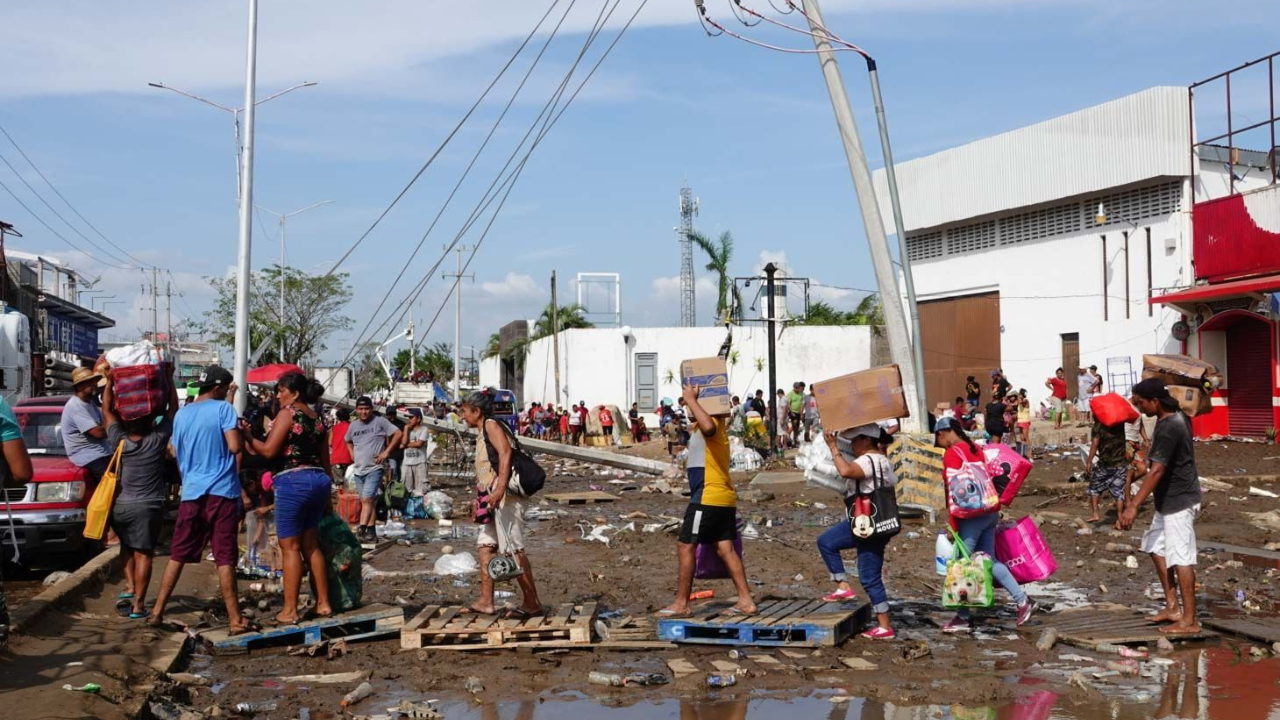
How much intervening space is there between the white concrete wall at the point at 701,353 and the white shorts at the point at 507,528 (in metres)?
35.0

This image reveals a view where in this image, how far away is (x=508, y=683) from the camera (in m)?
6.90

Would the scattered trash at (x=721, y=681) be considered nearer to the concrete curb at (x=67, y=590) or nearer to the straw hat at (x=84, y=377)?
the concrete curb at (x=67, y=590)

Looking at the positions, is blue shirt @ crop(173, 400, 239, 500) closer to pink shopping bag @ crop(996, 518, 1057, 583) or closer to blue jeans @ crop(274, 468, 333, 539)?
blue jeans @ crop(274, 468, 333, 539)

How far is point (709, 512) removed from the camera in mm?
7879

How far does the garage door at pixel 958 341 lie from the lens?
32281 millimetres

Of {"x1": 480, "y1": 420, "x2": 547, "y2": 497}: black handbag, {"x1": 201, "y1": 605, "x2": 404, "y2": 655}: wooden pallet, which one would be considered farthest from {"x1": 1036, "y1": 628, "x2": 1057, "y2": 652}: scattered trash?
{"x1": 201, "y1": 605, "x2": 404, "y2": 655}: wooden pallet

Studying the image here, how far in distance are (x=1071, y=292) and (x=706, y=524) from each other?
23.8 metres

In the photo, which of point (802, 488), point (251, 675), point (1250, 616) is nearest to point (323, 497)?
point (251, 675)

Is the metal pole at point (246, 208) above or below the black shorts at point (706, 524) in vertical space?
above

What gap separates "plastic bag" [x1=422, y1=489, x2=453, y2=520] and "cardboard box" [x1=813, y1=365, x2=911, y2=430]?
29.9ft

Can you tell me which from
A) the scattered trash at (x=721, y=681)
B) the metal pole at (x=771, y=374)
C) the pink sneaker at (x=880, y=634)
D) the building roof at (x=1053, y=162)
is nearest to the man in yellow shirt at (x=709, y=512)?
the pink sneaker at (x=880, y=634)

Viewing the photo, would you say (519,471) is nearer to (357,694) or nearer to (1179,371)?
(357,694)

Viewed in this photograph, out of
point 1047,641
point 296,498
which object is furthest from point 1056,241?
point 296,498

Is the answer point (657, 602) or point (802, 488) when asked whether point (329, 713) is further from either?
point (802, 488)
